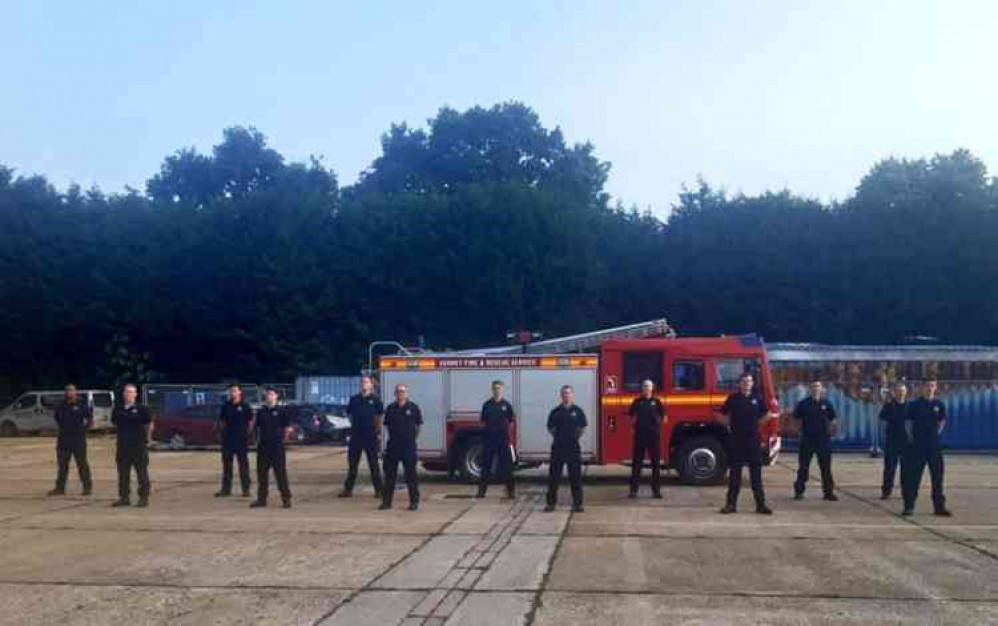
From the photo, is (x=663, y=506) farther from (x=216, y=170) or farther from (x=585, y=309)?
(x=216, y=170)

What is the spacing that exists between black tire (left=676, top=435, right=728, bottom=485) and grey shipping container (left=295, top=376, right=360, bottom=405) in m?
24.2

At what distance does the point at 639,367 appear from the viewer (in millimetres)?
19969

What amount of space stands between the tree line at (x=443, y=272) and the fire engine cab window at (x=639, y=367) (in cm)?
2652

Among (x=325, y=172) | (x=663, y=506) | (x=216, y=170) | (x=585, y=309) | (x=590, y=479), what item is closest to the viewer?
(x=663, y=506)

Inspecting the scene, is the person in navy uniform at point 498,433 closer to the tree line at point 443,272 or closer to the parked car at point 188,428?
the parked car at point 188,428

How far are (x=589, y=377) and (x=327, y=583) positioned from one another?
33.2 feet

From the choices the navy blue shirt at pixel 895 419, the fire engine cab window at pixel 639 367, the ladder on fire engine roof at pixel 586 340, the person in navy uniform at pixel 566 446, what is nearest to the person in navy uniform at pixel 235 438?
the ladder on fire engine roof at pixel 586 340

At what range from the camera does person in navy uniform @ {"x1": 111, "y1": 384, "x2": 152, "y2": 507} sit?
675 inches

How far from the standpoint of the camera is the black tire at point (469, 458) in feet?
66.9

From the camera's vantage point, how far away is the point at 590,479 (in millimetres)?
21938

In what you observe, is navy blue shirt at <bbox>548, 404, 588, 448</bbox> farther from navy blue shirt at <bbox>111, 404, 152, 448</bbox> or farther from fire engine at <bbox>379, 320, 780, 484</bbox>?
navy blue shirt at <bbox>111, 404, 152, 448</bbox>

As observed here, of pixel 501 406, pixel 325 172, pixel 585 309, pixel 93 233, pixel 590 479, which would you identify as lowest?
pixel 590 479

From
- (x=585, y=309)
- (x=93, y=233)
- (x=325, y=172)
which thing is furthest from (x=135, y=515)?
(x=325, y=172)

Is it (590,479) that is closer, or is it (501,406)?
(501,406)
